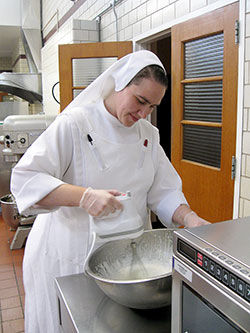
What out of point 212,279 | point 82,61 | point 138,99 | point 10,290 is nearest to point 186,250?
point 212,279

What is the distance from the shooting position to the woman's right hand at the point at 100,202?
1148mm

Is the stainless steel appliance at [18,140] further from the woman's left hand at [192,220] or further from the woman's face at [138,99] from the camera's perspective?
the woman's left hand at [192,220]

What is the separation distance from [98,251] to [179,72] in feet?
7.49

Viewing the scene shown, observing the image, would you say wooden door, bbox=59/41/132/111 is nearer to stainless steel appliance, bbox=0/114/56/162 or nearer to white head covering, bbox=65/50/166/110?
stainless steel appliance, bbox=0/114/56/162

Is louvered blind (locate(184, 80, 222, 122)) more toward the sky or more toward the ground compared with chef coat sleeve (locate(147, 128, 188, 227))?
more toward the sky

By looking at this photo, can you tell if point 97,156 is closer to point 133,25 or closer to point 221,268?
point 221,268

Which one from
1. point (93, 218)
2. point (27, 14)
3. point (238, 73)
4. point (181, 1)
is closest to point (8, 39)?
point (27, 14)

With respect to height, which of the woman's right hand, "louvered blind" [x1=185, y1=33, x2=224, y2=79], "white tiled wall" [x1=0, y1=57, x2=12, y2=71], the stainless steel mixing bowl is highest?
"white tiled wall" [x1=0, y1=57, x2=12, y2=71]

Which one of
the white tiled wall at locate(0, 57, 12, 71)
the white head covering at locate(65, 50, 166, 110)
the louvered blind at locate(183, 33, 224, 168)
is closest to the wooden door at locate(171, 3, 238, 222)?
the louvered blind at locate(183, 33, 224, 168)

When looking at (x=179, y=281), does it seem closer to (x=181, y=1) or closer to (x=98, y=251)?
(x=98, y=251)

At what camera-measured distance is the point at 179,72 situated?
309 centimetres

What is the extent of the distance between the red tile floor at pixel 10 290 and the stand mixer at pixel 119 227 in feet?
5.70

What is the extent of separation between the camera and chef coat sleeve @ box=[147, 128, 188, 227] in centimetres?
154

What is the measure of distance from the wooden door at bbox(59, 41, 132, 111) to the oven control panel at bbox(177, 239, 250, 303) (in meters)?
3.47
